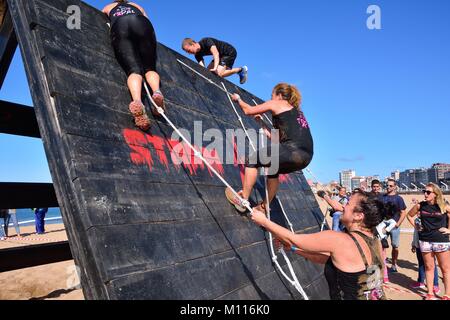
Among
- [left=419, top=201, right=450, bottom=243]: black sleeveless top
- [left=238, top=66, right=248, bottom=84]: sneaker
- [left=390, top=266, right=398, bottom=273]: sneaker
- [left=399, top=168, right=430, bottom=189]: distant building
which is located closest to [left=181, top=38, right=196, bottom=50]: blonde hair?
[left=238, top=66, right=248, bottom=84]: sneaker

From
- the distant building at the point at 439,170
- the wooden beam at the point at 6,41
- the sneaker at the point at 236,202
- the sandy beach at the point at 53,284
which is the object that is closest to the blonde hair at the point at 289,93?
the sneaker at the point at 236,202

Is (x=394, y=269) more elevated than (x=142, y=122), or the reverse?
(x=142, y=122)

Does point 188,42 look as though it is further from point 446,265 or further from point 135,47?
point 446,265

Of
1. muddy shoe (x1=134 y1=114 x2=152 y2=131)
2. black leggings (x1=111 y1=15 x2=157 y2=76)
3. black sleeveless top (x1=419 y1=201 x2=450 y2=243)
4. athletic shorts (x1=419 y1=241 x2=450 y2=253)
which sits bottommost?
athletic shorts (x1=419 y1=241 x2=450 y2=253)

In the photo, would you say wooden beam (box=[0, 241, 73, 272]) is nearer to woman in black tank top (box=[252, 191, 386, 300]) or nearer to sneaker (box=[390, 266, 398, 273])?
woman in black tank top (box=[252, 191, 386, 300])

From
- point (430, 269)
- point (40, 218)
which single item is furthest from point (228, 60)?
point (40, 218)

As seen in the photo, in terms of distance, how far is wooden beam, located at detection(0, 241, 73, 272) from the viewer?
3195 mm

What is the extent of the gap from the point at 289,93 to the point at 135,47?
5.42 ft

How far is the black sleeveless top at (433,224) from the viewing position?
5719mm

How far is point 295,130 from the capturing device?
331 cm

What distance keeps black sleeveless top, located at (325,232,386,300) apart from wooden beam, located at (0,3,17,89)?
3899 millimetres

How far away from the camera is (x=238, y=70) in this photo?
7695 millimetres

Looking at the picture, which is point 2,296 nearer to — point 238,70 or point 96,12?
point 96,12
